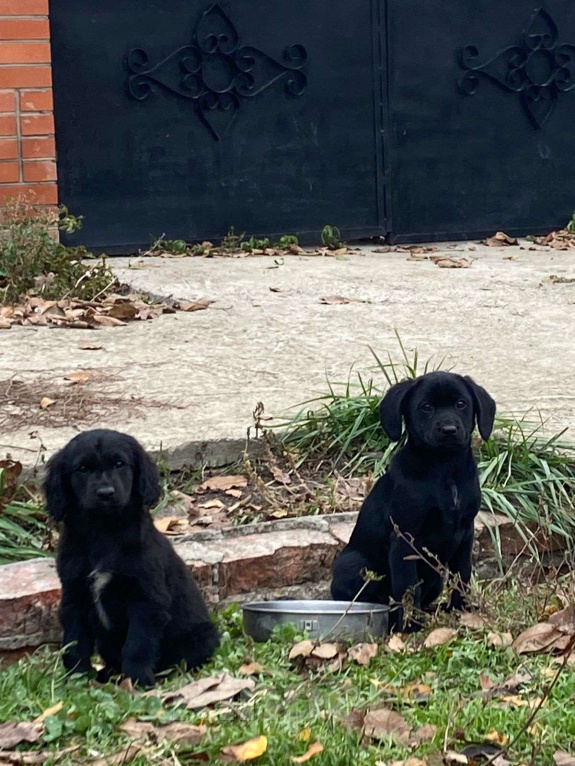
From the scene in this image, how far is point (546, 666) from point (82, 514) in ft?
4.67

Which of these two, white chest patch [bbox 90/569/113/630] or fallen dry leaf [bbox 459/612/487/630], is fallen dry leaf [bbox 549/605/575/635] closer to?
fallen dry leaf [bbox 459/612/487/630]

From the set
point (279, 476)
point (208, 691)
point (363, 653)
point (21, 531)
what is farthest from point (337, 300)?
point (208, 691)

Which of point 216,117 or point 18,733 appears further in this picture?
point 216,117

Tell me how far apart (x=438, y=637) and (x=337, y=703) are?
58 centimetres

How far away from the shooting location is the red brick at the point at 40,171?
8977mm

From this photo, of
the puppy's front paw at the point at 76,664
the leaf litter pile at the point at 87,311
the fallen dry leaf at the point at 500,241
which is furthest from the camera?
the fallen dry leaf at the point at 500,241

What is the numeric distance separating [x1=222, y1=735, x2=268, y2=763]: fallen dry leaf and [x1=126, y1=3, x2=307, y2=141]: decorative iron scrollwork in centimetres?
751

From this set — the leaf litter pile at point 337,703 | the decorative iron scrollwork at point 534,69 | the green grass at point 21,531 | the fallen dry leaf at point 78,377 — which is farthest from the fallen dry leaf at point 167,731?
the decorative iron scrollwork at point 534,69

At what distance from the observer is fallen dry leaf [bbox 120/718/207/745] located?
3.09 meters

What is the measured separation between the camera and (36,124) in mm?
8992

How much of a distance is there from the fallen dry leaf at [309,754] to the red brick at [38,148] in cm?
676

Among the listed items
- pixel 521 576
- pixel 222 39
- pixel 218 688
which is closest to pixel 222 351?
pixel 521 576

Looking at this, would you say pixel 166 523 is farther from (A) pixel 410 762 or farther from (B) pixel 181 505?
(A) pixel 410 762

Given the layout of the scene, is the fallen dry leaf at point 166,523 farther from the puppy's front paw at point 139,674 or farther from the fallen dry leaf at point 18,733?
the fallen dry leaf at point 18,733
